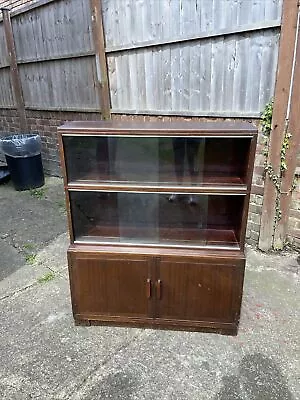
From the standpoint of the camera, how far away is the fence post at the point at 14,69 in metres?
4.89

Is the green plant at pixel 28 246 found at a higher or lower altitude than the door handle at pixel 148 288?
lower

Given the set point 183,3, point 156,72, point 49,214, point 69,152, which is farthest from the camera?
point 49,214

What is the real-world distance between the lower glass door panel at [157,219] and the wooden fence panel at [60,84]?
96.3 inches

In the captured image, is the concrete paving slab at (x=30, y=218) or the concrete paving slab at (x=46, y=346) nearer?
the concrete paving slab at (x=46, y=346)

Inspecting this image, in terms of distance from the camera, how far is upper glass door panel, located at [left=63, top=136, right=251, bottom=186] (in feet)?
5.94

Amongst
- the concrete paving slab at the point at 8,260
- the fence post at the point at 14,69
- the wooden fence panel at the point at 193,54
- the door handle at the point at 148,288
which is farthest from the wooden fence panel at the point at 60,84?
the door handle at the point at 148,288

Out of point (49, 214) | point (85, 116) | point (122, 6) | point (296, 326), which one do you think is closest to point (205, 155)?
point (296, 326)

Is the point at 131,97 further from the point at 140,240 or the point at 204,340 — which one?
the point at 204,340

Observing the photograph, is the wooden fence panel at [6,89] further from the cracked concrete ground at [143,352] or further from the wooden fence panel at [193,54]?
the cracked concrete ground at [143,352]

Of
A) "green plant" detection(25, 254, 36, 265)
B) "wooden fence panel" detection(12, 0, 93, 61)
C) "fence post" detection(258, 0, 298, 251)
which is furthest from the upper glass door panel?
"wooden fence panel" detection(12, 0, 93, 61)

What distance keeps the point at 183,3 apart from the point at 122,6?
808 mm

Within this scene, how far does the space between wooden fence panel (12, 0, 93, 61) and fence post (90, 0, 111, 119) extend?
20 centimetres

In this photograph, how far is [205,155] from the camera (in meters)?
1.87

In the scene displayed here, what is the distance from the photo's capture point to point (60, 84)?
4547 mm
